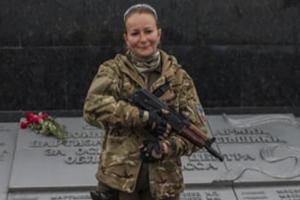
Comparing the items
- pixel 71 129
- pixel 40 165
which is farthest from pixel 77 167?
pixel 71 129

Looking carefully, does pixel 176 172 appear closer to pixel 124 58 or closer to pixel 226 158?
→ pixel 124 58

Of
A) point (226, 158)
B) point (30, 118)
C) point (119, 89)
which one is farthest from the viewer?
point (30, 118)

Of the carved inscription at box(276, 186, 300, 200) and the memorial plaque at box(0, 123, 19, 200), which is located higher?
the carved inscription at box(276, 186, 300, 200)

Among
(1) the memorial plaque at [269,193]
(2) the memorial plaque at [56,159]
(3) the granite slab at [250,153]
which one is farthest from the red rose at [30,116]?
(1) the memorial plaque at [269,193]

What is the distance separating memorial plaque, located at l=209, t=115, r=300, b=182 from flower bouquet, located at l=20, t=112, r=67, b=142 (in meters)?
1.52

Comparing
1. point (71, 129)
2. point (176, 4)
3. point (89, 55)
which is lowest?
point (71, 129)

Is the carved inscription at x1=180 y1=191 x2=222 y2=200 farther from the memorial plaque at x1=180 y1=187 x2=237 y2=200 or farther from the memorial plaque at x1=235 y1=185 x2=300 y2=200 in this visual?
the memorial plaque at x1=235 y1=185 x2=300 y2=200

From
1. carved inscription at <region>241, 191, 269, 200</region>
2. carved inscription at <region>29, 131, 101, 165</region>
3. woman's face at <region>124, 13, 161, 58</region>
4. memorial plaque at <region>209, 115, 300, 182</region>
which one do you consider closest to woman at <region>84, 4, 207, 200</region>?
woman's face at <region>124, 13, 161, 58</region>

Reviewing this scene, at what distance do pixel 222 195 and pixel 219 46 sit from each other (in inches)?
95.3

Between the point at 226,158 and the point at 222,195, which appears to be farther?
the point at 226,158

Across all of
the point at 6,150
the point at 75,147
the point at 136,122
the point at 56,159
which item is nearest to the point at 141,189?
the point at 136,122

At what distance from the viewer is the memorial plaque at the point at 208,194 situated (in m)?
6.09

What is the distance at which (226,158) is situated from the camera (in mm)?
6824

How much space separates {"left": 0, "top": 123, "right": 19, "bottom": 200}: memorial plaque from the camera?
6.26m
